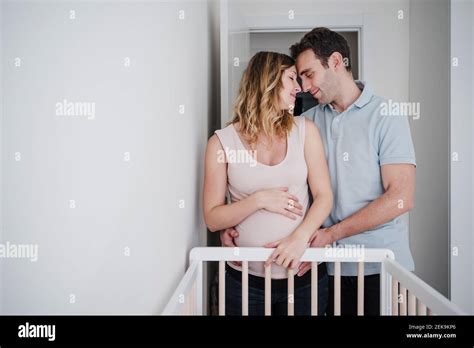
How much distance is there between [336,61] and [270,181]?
430 millimetres

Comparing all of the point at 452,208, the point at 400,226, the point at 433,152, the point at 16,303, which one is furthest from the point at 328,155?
the point at 16,303

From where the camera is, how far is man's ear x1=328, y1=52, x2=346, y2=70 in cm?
111

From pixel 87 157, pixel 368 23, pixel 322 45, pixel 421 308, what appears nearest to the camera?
pixel 87 157

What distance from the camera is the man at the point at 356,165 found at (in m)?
1.03

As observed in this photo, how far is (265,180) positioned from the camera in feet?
3.16

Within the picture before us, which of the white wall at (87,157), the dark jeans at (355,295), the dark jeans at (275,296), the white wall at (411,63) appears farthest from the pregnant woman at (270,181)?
the white wall at (411,63)

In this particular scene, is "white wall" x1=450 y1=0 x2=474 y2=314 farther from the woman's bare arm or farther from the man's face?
the woman's bare arm

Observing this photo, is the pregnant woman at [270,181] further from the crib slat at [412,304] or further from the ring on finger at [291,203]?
the crib slat at [412,304]

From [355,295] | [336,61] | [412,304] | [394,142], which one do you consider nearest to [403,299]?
[412,304]

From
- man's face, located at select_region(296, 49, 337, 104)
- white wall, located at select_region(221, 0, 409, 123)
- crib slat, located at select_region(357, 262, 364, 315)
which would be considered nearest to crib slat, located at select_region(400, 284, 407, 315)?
crib slat, located at select_region(357, 262, 364, 315)

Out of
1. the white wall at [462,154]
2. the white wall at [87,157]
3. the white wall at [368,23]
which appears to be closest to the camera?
the white wall at [87,157]

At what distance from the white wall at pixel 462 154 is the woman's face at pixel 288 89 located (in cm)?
64

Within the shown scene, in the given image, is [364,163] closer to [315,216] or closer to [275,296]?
[315,216]

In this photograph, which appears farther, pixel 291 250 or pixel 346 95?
pixel 346 95
